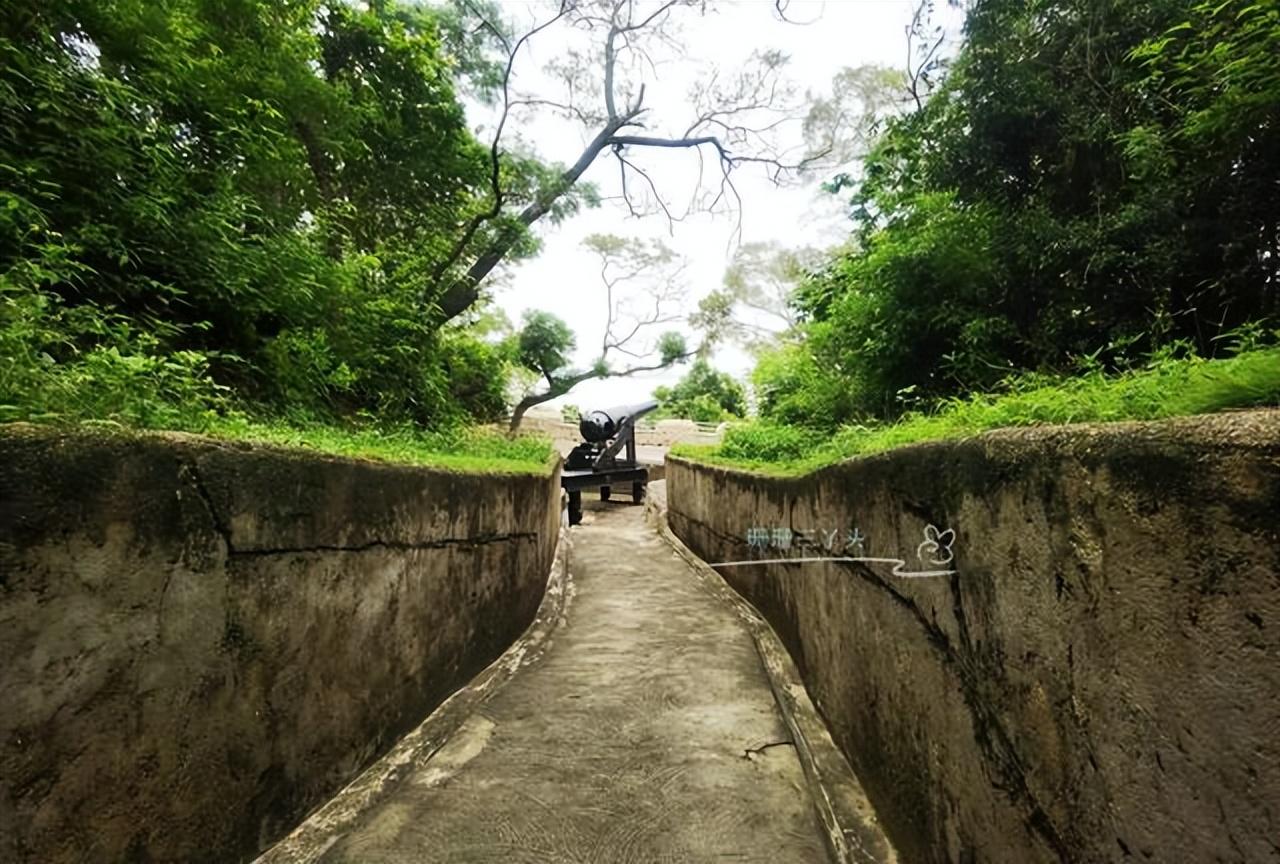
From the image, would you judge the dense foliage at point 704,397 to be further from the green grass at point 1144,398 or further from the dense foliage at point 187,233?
the green grass at point 1144,398

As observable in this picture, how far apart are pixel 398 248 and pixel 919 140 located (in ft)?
21.0

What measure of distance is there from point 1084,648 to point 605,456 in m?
10.3

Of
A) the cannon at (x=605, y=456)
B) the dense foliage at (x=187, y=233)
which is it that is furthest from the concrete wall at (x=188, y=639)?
the cannon at (x=605, y=456)

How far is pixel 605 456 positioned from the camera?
11.2m

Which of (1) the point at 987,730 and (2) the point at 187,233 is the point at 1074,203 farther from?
(2) the point at 187,233

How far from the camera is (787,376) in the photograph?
8102mm

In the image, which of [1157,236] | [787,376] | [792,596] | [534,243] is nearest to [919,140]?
[1157,236]

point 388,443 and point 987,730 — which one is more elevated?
point 388,443

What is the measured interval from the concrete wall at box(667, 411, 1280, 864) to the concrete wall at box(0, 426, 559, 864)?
2164 millimetres

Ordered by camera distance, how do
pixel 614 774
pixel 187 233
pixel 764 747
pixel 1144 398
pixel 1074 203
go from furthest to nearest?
pixel 1074 203 < pixel 187 233 < pixel 764 747 < pixel 614 774 < pixel 1144 398

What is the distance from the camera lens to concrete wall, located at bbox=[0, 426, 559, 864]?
3.85 ft

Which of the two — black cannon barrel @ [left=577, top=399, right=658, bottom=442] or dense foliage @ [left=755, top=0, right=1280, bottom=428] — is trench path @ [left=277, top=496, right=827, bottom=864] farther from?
black cannon barrel @ [left=577, top=399, right=658, bottom=442]

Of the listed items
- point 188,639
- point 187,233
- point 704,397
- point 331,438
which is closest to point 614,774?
point 188,639

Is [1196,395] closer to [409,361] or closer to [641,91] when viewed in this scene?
[409,361]
